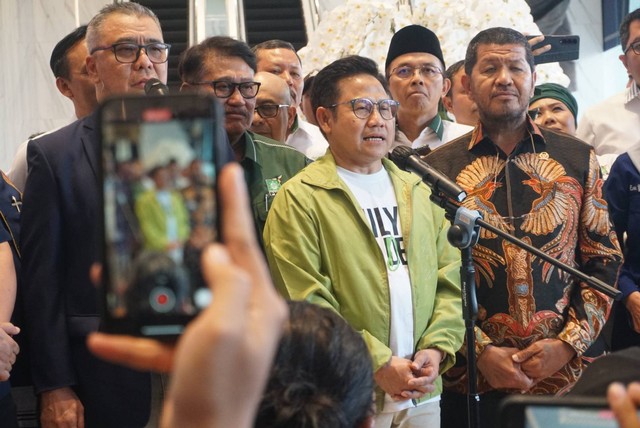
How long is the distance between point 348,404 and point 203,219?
1.70 ft

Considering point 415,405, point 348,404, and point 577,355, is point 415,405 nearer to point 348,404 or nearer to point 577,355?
point 577,355

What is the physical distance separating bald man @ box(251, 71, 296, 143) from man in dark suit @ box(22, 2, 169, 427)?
1.16m

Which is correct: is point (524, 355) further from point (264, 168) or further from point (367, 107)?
point (264, 168)

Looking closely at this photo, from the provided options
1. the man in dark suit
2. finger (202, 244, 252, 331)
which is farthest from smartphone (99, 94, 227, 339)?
the man in dark suit

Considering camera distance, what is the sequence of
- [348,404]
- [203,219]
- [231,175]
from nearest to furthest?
[231,175]
[203,219]
[348,404]

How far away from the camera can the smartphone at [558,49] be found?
14.6ft

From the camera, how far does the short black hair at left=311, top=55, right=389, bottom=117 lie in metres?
3.19

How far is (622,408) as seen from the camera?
0.79m

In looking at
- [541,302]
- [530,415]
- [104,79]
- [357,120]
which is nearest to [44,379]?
[104,79]

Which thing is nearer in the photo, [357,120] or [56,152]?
[56,152]

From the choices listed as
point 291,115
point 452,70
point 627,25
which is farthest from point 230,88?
point 627,25

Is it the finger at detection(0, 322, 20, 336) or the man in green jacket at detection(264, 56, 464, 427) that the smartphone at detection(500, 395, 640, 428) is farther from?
the finger at detection(0, 322, 20, 336)

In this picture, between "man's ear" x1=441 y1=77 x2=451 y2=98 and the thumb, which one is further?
"man's ear" x1=441 y1=77 x2=451 y2=98

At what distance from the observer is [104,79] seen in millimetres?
2803
